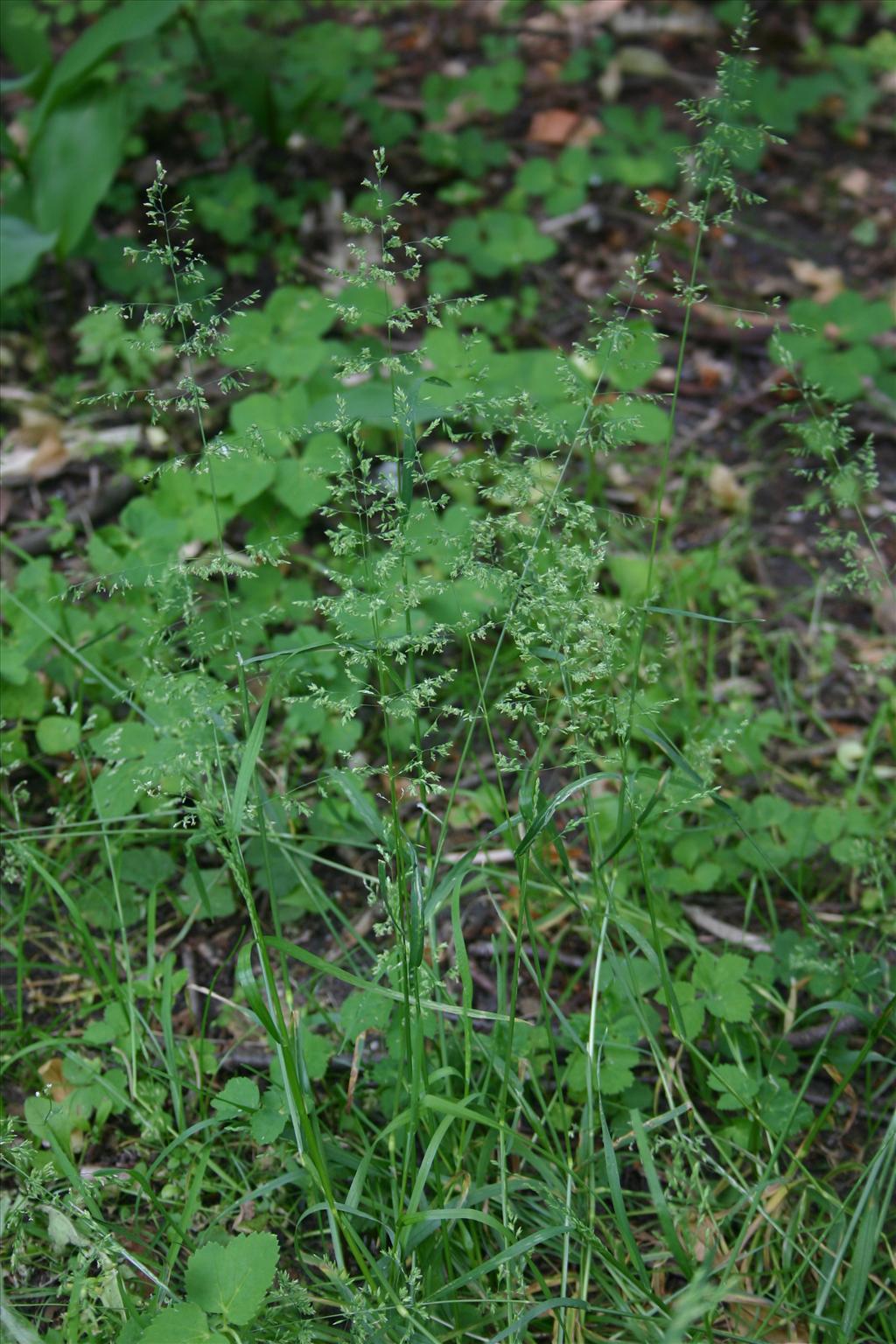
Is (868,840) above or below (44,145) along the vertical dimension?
below

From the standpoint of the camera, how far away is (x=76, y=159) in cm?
276

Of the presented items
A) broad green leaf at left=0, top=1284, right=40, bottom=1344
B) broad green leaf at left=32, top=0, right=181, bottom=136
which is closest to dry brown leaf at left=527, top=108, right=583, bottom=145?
broad green leaf at left=32, top=0, right=181, bottom=136

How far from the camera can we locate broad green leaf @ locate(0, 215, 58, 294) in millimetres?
2449

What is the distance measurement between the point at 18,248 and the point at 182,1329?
7.14 feet

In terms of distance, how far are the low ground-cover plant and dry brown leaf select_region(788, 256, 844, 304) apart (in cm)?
133

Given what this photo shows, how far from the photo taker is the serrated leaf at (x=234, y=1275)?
4.40 feet

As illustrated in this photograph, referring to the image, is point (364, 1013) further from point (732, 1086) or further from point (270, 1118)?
point (732, 1086)

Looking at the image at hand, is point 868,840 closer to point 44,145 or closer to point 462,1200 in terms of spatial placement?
point 462,1200

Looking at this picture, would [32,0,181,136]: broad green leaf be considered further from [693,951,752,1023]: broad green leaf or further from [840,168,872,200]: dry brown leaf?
[693,951,752,1023]: broad green leaf

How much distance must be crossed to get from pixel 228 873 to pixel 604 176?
98.0 inches

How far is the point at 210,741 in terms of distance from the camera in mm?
1688

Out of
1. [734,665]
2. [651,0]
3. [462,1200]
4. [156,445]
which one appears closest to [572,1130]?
[462,1200]

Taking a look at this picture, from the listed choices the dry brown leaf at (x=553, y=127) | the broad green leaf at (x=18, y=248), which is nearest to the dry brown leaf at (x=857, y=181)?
the dry brown leaf at (x=553, y=127)

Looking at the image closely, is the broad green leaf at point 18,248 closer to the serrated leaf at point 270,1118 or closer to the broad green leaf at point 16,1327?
the serrated leaf at point 270,1118
